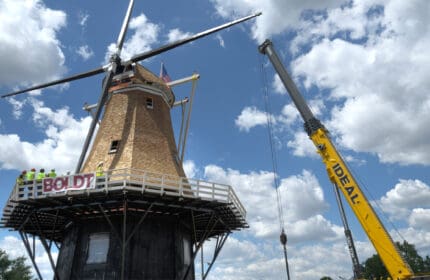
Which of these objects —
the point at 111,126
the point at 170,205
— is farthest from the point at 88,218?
the point at 111,126

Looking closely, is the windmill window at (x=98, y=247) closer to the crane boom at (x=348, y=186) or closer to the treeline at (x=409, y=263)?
the crane boom at (x=348, y=186)

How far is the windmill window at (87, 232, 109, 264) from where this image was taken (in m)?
15.6

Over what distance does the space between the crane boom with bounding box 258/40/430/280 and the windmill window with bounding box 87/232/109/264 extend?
427 inches

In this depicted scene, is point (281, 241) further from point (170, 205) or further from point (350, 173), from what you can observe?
point (170, 205)

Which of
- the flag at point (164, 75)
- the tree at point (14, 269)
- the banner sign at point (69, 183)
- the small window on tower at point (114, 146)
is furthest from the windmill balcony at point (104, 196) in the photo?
the tree at point (14, 269)

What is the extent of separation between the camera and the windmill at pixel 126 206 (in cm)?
1486

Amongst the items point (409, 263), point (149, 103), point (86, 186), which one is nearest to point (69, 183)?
point (86, 186)

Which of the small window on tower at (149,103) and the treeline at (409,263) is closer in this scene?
the small window on tower at (149,103)

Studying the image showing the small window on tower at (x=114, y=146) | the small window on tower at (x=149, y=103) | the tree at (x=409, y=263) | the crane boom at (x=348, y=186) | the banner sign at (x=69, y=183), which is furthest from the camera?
the tree at (x=409, y=263)

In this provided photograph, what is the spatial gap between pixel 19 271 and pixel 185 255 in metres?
41.5

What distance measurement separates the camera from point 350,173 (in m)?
14.8

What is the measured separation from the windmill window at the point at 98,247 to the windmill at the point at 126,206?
5 cm

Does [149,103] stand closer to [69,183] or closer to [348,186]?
[69,183]

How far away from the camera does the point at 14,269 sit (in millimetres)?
47406
